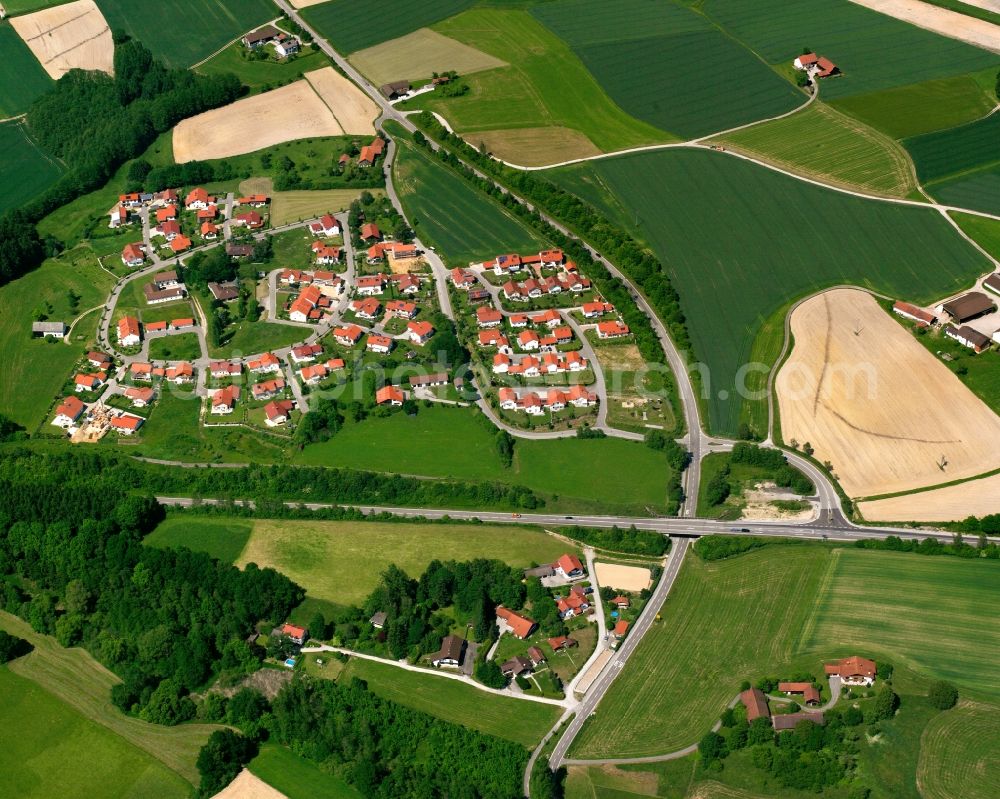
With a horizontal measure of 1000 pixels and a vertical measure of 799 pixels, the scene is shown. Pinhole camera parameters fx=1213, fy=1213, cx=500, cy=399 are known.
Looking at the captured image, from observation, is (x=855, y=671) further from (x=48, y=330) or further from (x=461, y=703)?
(x=48, y=330)

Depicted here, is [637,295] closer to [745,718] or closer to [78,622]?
[745,718]

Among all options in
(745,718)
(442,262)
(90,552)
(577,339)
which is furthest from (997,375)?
(90,552)

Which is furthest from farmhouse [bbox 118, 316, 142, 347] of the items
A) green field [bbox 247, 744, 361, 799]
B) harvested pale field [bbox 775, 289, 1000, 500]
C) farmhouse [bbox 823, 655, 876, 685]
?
farmhouse [bbox 823, 655, 876, 685]

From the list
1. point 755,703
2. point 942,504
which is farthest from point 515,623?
point 942,504

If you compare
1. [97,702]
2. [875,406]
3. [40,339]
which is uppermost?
[40,339]

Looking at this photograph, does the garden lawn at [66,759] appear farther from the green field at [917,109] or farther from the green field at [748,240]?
the green field at [917,109]
